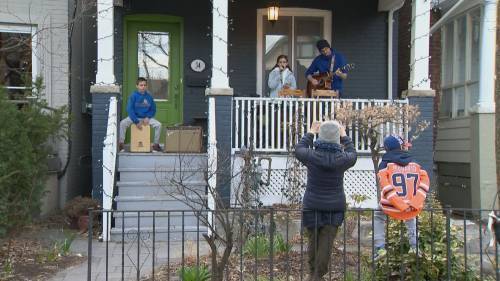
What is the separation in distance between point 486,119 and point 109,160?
647cm

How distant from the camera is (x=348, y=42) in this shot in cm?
1178

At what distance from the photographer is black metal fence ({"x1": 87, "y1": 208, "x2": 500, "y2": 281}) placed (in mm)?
5184

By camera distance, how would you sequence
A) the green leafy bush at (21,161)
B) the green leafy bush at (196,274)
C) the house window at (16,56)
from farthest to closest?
the house window at (16,56) < the green leafy bush at (21,161) < the green leafy bush at (196,274)

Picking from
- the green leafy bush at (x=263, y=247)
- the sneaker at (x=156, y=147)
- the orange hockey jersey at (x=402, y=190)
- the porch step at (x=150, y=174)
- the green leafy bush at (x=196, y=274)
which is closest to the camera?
the orange hockey jersey at (x=402, y=190)

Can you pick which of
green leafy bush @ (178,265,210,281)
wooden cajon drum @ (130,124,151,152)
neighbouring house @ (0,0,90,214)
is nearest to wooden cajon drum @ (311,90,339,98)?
wooden cajon drum @ (130,124,151,152)

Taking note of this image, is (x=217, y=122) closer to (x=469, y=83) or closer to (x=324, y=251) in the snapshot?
(x=324, y=251)

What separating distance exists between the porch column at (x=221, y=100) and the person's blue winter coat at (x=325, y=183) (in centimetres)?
340

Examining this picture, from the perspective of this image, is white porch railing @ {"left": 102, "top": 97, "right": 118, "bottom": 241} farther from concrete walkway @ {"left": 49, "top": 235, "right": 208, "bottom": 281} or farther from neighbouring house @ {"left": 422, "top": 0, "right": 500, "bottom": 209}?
neighbouring house @ {"left": 422, "top": 0, "right": 500, "bottom": 209}

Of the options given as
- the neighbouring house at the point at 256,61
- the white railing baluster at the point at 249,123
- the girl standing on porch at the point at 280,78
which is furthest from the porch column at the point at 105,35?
the girl standing on porch at the point at 280,78

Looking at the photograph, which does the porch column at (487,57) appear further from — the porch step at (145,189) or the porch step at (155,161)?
the porch step at (145,189)

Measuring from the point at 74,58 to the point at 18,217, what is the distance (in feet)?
14.5

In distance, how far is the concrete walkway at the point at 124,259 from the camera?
6.46 metres

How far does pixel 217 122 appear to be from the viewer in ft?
30.7

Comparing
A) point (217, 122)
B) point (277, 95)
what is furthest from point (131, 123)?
point (277, 95)
